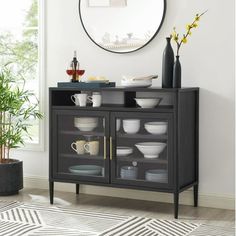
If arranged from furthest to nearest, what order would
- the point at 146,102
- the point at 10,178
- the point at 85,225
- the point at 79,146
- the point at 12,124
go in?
the point at 12,124, the point at 10,178, the point at 79,146, the point at 146,102, the point at 85,225

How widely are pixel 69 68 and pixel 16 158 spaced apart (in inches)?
40.6

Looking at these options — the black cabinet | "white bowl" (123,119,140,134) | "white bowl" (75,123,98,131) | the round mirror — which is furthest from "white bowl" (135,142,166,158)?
the round mirror

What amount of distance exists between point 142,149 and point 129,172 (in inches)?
8.1

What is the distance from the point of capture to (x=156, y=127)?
13.5ft

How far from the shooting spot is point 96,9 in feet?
15.5

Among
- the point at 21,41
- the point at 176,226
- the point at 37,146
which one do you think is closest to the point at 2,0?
the point at 21,41

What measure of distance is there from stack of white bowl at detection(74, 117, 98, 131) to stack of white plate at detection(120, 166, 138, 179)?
1.32 ft

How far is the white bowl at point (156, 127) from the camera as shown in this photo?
4.11 meters

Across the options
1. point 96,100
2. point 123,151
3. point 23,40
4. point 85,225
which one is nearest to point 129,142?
point 123,151

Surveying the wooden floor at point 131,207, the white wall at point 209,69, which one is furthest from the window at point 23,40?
the white wall at point 209,69

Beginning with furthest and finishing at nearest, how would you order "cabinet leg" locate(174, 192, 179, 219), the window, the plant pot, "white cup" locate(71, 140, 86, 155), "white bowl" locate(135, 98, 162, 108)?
the window, the plant pot, "white cup" locate(71, 140, 86, 155), "white bowl" locate(135, 98, 162, 108), "cabinet leg" locate(174, 192, 179, 219)

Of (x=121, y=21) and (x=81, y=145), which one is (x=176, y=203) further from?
(x=121, y=21)

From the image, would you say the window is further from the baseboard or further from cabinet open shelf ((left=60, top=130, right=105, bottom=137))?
cabinet open shelf ((left=60, top=130, right=105, bottom=137))

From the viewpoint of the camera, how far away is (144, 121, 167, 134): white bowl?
4.11m
